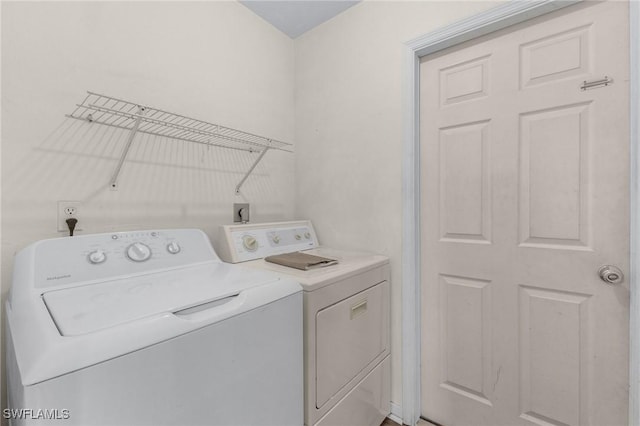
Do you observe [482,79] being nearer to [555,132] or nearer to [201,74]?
[555,132]

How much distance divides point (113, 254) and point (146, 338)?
0.57m

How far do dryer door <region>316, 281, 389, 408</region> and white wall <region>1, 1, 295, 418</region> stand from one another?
35.1 inches

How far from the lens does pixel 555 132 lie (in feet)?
4.05

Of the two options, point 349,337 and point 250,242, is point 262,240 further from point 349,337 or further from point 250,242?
point 349,337

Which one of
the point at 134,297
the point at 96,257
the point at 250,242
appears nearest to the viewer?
the point at 134,297

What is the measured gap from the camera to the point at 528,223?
1.31 metres

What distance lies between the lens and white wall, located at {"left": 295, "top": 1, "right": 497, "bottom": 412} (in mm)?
1593

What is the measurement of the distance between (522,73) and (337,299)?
1.35 m

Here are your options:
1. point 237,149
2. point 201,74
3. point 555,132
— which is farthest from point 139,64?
point 555,132

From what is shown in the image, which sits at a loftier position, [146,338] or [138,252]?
[138,252]

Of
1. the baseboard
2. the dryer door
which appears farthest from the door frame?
the dryer door

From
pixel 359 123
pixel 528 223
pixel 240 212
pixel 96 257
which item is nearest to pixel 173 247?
pixel 96 257
